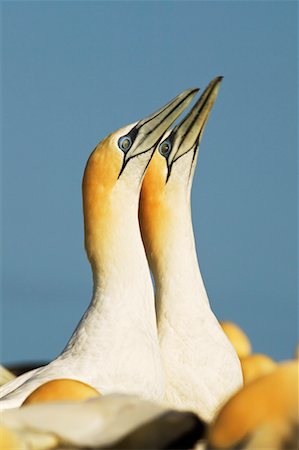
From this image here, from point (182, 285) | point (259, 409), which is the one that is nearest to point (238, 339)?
point (182, 285)

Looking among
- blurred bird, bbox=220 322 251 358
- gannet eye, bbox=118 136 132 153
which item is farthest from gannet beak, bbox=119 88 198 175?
blurred bird, bbox=220 322 251 358

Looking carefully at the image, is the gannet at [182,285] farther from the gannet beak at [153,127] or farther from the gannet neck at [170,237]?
the gannet beak at [153,127]

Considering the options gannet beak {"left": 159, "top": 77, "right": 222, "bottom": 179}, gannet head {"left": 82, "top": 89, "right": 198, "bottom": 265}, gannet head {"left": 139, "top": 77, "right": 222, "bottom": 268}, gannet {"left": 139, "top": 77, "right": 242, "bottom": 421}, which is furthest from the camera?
gannet beak {"left": 159, "top": 77, "right": 222, "bottom": 179}

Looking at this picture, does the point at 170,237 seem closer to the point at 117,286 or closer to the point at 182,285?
the point at 182,285

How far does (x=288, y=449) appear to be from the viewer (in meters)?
4.66

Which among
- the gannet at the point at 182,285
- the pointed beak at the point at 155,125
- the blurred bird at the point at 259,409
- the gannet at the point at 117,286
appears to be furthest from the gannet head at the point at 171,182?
the blurred bird at the point at 259,409

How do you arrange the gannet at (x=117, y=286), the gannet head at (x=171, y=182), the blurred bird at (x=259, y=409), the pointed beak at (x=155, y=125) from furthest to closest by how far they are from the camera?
the gannet head at (x=171, y=182) → the pointed beak at (x=155, y=125) → the gannet at (x=117, y=286) → the blurred bird at (x=259, y=409)

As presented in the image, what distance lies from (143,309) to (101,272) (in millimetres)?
308

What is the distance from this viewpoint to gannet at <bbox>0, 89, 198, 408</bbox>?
7.73 m

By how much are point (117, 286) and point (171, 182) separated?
1.07 metres

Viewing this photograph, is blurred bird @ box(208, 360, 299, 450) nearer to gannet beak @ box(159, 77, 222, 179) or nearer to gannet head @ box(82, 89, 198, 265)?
gannet head @ box(82, 89, 198, 265)

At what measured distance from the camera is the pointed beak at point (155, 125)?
8.50 m

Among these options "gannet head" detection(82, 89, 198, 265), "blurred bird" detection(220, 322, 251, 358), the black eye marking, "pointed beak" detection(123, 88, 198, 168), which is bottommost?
"blurred bird" detection(220, 322, 251, 358)

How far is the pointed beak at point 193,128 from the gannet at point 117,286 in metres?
0.30
